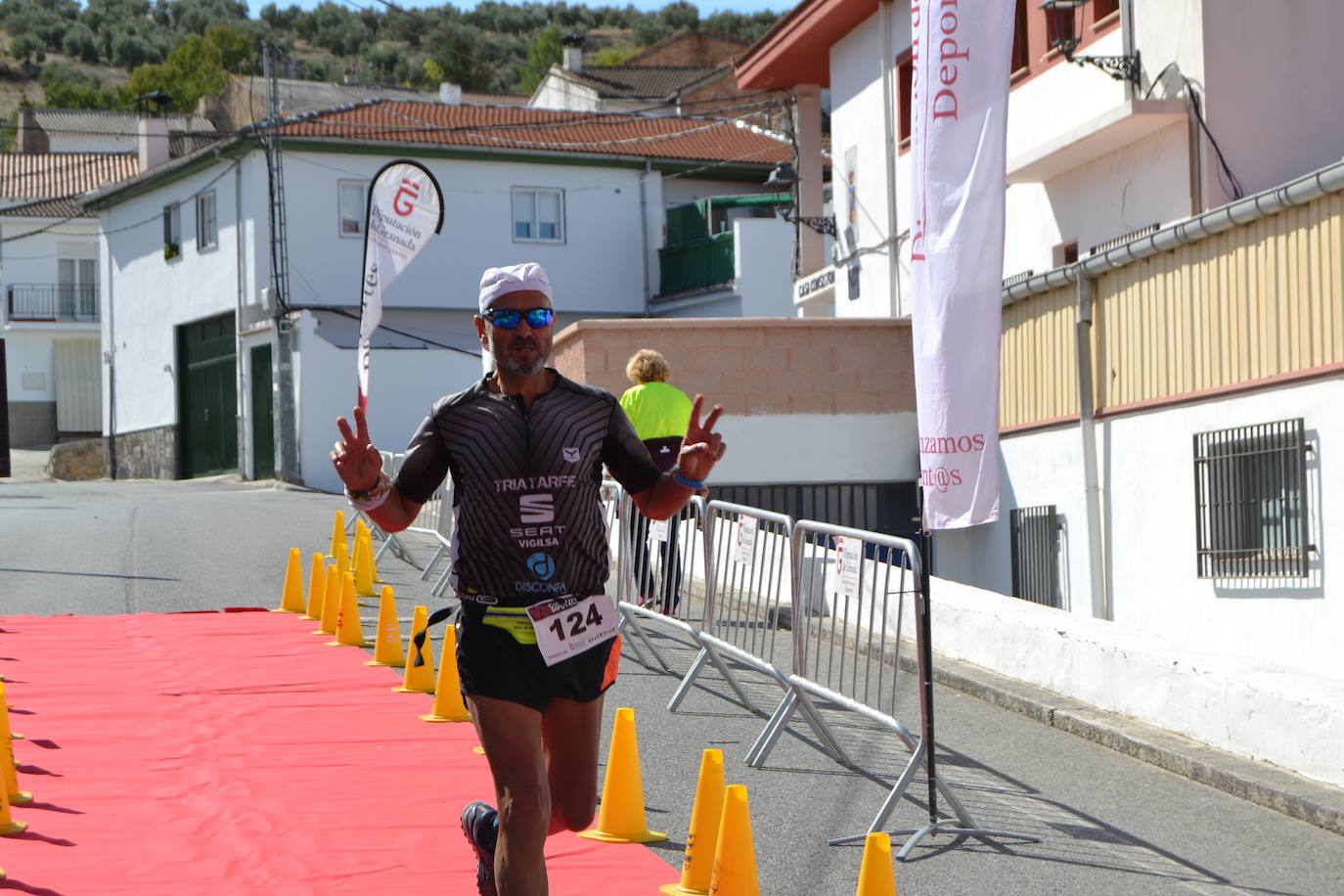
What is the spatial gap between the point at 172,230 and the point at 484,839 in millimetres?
37139

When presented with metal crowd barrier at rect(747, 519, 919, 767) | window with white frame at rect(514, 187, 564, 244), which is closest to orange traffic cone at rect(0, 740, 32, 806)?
metal crowd barrier at rect(747, 519, 919, 767)

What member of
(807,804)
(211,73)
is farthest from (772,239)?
(211,73)

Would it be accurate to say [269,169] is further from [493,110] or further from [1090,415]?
[1090,415]

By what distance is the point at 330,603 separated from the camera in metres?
12.7

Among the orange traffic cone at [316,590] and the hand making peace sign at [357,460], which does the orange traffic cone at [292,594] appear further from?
the hand making peace sign at [357,460]

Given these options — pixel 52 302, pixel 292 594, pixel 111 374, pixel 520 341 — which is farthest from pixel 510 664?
pixel 52 302

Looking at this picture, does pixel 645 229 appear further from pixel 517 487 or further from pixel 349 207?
pixel 517 487

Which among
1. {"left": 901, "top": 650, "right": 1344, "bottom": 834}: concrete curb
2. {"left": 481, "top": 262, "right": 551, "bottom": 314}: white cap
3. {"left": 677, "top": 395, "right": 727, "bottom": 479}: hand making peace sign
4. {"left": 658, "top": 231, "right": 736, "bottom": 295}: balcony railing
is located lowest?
{"left": 901, "top": 650, "right": 1344, "bottom": 834}: concrete curb

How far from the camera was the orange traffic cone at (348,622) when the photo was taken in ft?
39.2

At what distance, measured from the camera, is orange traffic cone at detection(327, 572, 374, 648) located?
1195 cm

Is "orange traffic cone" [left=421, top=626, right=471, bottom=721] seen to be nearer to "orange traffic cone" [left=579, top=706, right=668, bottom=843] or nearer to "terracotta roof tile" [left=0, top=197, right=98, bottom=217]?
"orange traffic cone" [left=579, top=706, right=668, bottom=843]

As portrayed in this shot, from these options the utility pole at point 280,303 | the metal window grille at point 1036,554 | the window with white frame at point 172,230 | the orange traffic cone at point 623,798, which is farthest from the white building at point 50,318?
the orange traffic cone at point 623,798

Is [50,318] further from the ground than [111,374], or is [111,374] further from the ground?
[50,318]

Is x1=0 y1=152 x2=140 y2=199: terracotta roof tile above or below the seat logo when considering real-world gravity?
above
